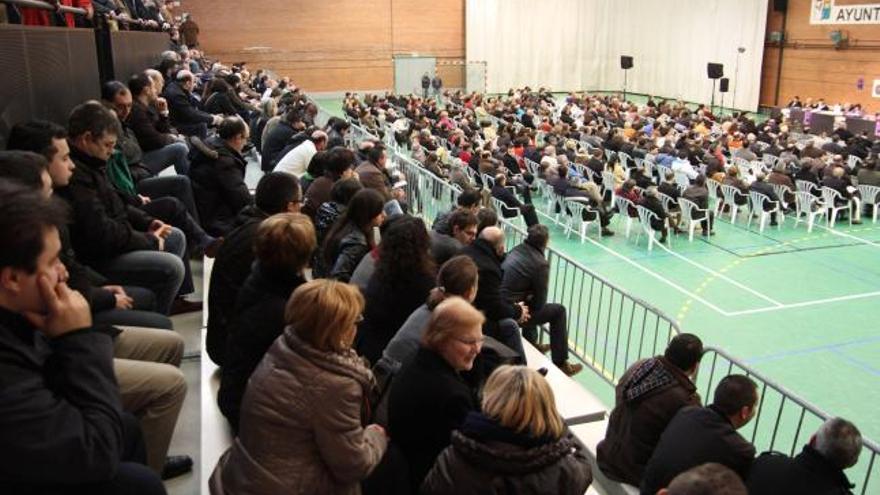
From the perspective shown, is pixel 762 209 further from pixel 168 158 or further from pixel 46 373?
pixel 46 373

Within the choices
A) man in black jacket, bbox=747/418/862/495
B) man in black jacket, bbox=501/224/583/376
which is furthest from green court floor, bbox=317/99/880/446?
man in black jacket, bbox=747/418/862/495

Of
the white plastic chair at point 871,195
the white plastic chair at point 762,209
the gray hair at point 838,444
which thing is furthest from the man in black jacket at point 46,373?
the white plastic chair at point 871,195

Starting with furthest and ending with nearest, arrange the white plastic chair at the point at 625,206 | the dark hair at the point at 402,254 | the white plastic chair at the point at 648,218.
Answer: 1. the white plastic chair at the point at 625,206
2. the white plastic chair at the point at 648,218
3. the dark hair at the point at 402,254

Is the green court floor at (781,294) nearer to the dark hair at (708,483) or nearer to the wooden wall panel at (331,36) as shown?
the dark hair at (708,483)

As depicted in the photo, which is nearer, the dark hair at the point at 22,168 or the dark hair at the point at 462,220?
the dark hair at the point at 22,168

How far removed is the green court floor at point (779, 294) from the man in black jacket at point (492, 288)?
103 inches

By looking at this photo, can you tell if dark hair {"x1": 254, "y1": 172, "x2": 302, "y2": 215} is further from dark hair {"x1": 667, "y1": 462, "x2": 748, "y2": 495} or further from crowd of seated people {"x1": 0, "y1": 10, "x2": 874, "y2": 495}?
dark hair {"x1": 667, "y1": 462, "x2": 748, "y2": 495}

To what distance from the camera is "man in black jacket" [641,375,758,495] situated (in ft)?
Answer: 11.6

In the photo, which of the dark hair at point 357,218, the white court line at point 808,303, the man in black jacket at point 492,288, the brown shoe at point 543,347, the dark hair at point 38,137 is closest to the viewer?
the dark hair at point 38,137

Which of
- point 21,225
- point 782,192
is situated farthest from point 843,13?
point 21,225

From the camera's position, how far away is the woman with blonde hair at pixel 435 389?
2.80 metres

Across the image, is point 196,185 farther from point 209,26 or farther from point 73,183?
point 209,26

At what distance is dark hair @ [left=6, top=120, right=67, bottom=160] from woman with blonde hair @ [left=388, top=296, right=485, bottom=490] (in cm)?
210

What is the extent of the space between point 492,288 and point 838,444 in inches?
104
